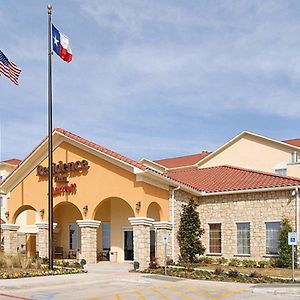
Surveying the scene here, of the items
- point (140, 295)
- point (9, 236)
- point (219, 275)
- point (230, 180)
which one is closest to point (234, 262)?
point (230, 180)

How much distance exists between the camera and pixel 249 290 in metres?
16.9

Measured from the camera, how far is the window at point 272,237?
82.7 ft

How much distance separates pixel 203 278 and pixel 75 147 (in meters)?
10.7

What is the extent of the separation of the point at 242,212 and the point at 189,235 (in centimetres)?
296

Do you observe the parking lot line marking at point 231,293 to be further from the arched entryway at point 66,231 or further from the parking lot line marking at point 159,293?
the arched entryway at point 66,231

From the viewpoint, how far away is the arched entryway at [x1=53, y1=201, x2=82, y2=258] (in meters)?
30.9

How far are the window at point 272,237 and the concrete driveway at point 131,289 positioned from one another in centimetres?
698

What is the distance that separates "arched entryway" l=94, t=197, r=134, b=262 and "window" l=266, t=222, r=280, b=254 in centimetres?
724

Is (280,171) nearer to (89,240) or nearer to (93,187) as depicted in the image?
(93,187)

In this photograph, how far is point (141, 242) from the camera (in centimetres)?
2416

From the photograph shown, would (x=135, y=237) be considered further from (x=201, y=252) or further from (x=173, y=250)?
(x=201, y=252)

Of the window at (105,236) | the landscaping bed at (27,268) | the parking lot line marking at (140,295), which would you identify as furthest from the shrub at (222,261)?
the parking lot line marking at (140,295)

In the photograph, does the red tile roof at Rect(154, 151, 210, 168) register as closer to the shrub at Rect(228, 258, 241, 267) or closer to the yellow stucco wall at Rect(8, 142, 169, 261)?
the yellow stucco wall at Rect(8, 142, 169, 261)

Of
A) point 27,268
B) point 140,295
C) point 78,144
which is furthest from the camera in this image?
point 78,144
